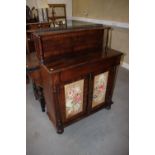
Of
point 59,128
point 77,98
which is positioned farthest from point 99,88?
point 59,128

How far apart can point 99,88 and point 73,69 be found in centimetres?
52

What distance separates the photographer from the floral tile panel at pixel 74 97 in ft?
4.74

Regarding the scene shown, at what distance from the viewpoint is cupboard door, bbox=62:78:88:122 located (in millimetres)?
1435

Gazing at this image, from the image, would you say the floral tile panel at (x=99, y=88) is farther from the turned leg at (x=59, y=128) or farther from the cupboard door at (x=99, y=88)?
the turned leg at (x=59, y=128)

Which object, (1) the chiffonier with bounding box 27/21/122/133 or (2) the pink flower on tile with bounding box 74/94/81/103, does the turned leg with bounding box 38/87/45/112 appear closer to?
(1) the chiffonier with bounding box 27/21/122/133

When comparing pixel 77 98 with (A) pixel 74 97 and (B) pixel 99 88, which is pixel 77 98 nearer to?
(A) pixel 74 97

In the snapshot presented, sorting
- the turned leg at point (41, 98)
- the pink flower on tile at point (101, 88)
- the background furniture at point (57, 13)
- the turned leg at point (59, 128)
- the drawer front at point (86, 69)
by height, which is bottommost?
the turned leg at point (59, 128)

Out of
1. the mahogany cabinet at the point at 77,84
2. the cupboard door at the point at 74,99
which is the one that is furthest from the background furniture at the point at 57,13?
the cupboard door at the point at 74,99

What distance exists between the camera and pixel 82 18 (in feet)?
14.0

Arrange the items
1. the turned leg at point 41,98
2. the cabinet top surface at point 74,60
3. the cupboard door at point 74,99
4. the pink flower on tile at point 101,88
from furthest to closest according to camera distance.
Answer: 1. the turned leg at point 41,98
2. the pink flower on tile at point 101,88
3. the cupboard door at point 74,99
4. the cabinet top surface at point 74,60

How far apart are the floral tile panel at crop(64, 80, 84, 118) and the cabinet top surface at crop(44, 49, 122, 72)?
21 centimetres

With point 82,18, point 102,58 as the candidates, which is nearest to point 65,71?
point 102,58
